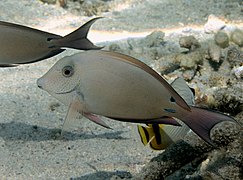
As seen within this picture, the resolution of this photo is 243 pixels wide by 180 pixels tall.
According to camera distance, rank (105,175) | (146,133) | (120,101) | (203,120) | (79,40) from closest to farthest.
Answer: (203,120) < (120,101) < (79,40) < (146,133) < (105,175)

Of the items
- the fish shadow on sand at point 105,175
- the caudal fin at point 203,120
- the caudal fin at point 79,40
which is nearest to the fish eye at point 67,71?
the caudal fin at point 79,40

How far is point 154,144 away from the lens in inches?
101

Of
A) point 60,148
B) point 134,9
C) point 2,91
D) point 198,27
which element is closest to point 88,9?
point 134,9

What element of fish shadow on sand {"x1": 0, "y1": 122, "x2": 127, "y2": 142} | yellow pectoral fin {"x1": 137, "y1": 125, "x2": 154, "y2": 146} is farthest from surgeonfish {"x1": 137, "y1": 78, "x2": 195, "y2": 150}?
fish shadow on sand {"x1": 0, "y1": 122, "x2": 127, "y2": 142}

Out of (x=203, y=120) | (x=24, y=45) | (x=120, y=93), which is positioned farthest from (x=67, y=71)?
(x=203, y=120)

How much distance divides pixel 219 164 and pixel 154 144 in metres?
0.43

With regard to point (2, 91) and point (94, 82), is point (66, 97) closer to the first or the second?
point (94, 82)

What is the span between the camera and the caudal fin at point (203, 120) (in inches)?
67.0

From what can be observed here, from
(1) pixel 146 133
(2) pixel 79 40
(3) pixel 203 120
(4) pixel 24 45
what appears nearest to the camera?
(3) pixel 203 120

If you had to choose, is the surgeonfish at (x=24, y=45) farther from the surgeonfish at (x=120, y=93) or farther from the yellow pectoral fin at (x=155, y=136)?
the yellow pectoral fin at (x=155, y=136)

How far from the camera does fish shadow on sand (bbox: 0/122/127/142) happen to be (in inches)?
141

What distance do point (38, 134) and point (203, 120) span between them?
222 cm

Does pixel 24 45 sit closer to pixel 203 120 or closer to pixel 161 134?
pixel 161 134

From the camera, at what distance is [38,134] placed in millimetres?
3646
